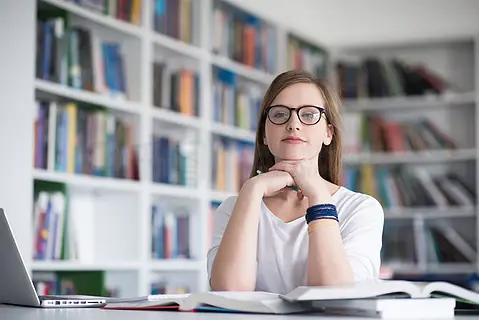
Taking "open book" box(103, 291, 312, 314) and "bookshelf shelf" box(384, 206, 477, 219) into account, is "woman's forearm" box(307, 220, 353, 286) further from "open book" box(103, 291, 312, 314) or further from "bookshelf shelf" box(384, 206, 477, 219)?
"bookshelf shelf" box(384, 206, 477, 219)

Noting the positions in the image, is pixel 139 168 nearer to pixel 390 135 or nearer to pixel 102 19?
pixel 102 19

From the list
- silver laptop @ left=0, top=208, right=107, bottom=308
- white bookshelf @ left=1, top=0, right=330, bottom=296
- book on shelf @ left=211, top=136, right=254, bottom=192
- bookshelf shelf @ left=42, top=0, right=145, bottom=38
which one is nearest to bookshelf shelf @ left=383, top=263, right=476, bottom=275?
→ book on shelf @ left=211, top=136, right=254, bottom=192

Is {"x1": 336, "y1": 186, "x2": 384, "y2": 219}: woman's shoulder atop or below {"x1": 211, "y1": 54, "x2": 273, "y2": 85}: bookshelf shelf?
below

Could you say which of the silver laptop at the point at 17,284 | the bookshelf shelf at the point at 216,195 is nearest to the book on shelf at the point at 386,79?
the bookshelf shelf at the point at 216,195

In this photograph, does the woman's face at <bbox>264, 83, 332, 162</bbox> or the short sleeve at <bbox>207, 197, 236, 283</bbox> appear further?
the short sleeve at <bbox>207, 197, 236, 283</bbox>

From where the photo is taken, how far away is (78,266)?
12.4 feet

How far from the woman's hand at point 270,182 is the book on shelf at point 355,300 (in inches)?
15.9

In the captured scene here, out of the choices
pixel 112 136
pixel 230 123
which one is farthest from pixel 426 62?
pixel 112 136

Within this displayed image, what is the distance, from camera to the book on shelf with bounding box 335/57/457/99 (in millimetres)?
5730

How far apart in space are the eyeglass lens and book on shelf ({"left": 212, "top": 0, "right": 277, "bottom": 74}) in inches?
112

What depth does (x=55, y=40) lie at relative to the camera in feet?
12.1

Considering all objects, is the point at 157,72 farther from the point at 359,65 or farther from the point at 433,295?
the point at 433,295

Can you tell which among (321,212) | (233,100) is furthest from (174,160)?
(321,212)

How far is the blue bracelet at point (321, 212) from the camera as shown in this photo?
1.88m
